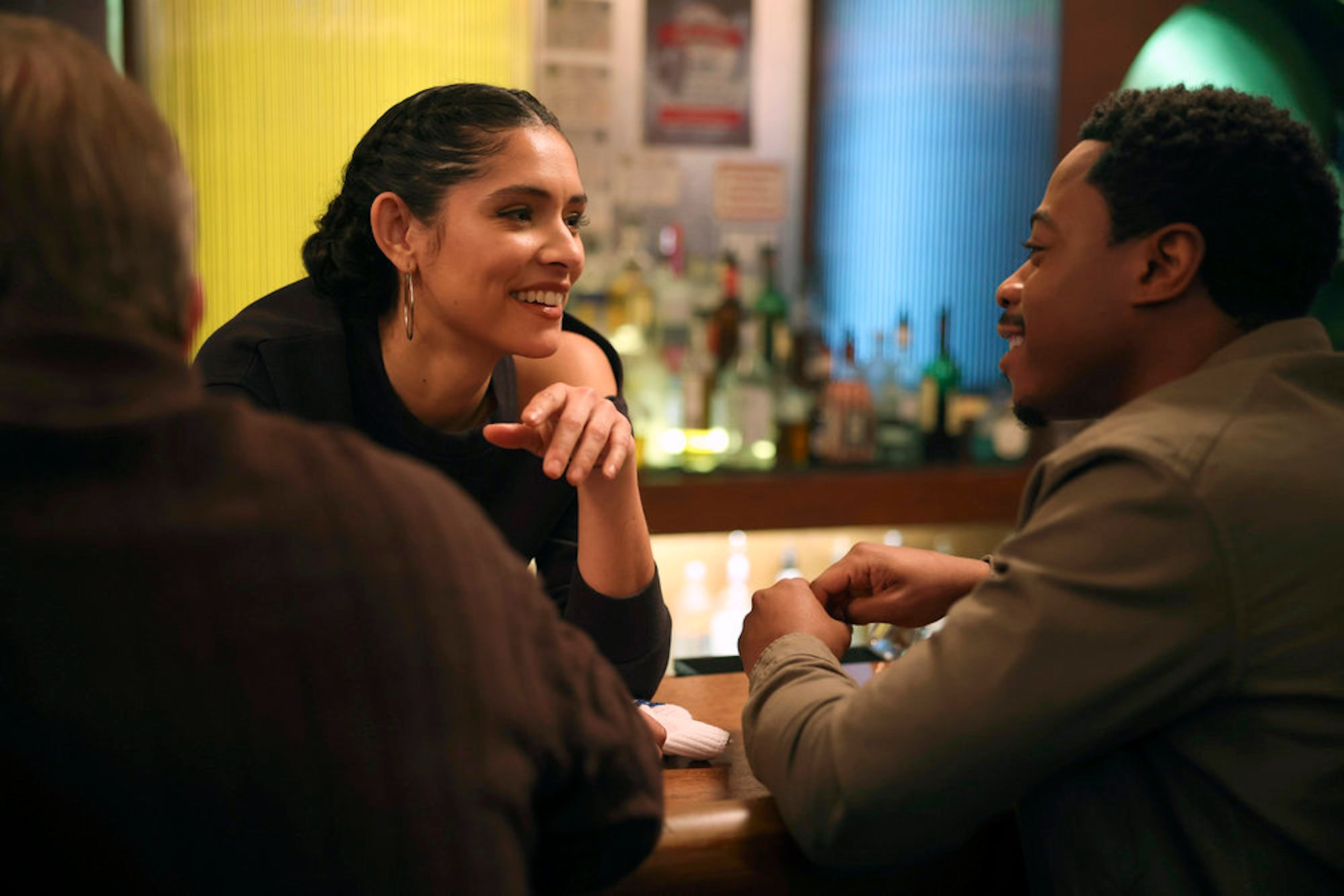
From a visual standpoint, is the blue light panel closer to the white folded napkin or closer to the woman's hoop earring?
the woman's hoop earring

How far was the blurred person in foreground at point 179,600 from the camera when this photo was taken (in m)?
0.55

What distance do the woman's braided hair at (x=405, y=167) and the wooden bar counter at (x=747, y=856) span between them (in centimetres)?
80

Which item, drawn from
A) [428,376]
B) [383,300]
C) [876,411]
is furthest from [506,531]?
[876,411]

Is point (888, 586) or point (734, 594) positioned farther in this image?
point (734, 594)

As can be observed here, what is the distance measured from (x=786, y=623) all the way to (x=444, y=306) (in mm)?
703

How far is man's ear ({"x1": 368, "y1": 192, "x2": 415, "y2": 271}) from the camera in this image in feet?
5.15

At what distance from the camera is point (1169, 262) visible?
952 millimetres

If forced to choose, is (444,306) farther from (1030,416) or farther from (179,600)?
(179,600)

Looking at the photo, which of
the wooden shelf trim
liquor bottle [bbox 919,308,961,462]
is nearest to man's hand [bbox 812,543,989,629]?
the wooden shelf trim

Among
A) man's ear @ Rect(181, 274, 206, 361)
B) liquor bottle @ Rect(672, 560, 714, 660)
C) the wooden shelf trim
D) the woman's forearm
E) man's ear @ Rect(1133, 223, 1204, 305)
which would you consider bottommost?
liquor bottle @ Rect(672, 560, 714, 660)

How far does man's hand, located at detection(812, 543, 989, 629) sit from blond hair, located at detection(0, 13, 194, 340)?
0.75 m

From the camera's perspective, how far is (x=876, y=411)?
2.84 m

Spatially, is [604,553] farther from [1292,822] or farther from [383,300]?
[1292,822]

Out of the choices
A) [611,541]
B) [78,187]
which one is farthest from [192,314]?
[611,541]
